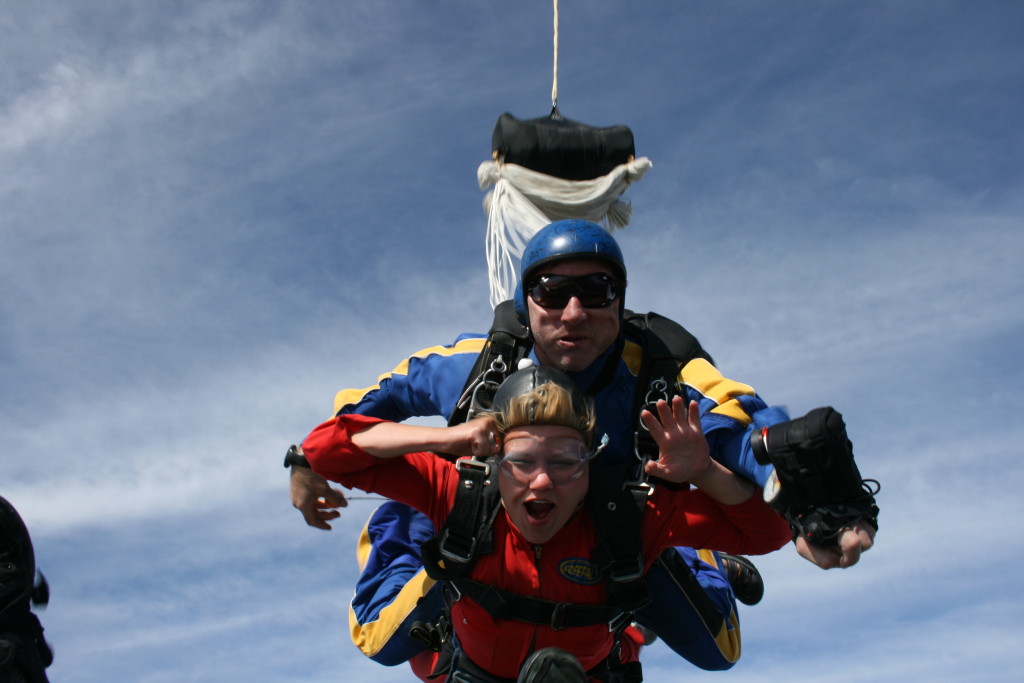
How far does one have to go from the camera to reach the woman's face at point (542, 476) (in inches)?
135

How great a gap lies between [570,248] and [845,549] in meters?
1.48

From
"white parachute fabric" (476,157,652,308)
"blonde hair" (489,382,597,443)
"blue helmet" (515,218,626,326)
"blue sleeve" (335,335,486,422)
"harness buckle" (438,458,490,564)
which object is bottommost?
"harness buckle" (438,458,490,564)

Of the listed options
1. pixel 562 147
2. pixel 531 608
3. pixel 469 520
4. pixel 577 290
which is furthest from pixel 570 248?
pixel 562 147

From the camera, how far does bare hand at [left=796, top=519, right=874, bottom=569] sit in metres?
3.04

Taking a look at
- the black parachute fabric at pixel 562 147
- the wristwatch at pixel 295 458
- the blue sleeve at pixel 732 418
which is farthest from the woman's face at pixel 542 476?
the black parachute fabric at pixel 562 147

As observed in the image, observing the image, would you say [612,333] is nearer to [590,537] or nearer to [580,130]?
[590,537]

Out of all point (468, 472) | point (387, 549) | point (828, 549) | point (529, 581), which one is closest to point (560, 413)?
point (468, 472)

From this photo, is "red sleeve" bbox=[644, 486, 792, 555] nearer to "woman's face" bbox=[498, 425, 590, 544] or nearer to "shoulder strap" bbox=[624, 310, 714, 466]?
"shoulder strap" bbox=[624, 310, 714, 466]

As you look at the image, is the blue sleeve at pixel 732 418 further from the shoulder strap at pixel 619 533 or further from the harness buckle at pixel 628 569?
the harness buckle at pixel 628 569

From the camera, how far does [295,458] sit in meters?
4.18

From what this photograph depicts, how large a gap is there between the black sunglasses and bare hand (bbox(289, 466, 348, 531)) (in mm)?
1100

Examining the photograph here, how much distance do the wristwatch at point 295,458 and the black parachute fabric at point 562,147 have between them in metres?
2.05

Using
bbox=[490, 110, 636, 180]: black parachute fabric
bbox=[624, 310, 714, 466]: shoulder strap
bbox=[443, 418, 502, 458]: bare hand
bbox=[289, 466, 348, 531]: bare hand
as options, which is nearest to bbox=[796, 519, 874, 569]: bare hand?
bbox=[624, 310, 714, 466]: shoulder strap

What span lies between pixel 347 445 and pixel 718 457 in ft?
4.13
